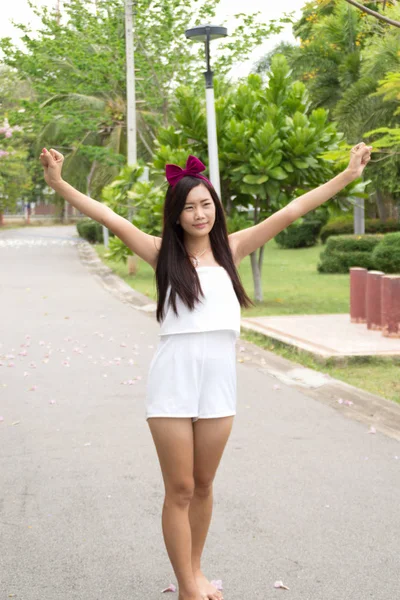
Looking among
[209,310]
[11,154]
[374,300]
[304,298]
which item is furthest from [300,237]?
[209,310]

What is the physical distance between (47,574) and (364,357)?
6245 mm

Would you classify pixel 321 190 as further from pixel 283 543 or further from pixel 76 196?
pixel 283 543

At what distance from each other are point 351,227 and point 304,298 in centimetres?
1805

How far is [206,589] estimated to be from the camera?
380 centimetres

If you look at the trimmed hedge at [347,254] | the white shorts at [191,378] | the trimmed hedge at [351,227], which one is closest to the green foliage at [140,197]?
the trimmed hedge at [347,254]

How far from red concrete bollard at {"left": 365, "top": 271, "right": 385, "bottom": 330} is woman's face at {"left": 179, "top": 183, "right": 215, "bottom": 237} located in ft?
28.2

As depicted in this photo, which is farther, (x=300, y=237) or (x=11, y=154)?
(x=11, y=154)

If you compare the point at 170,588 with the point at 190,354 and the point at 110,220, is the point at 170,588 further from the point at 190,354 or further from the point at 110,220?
the point at 110,220

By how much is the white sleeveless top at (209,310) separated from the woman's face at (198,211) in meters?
0.16

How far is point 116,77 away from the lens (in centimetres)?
2775

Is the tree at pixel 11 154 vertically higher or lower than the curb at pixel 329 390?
higher

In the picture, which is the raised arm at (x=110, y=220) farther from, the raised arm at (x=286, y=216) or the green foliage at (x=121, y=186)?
the green foliage at (x=121, y=186)

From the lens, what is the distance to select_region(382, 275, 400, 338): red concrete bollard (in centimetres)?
1109

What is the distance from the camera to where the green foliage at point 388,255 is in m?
21.4
